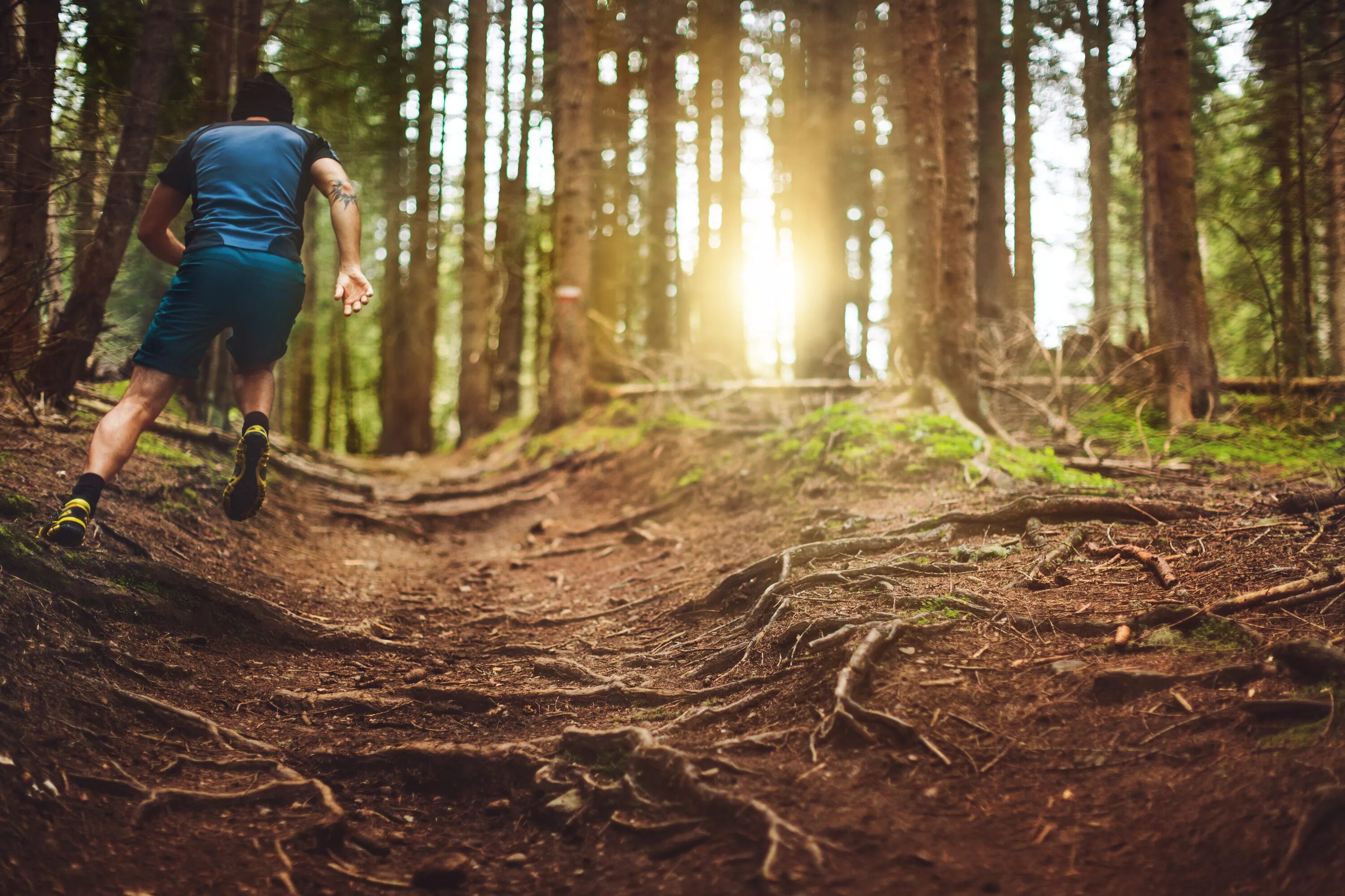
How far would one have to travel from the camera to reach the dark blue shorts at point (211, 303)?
385 centimetres

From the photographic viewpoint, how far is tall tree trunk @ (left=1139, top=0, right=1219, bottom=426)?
8359mm

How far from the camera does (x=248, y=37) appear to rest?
25.0ft

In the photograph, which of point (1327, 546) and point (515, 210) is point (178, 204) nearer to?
point (1327, 546)

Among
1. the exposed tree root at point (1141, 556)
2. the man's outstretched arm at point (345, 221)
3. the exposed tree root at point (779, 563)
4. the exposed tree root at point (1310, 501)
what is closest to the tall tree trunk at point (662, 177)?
the exposed tree root at point (779, 563)

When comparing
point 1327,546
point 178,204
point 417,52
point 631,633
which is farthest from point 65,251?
point 417,52

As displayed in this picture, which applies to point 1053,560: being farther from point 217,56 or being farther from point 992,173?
point 992,173

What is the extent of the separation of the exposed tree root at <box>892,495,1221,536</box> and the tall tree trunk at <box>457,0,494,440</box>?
11.5m

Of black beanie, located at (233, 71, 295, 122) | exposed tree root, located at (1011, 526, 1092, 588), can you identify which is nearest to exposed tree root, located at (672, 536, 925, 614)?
exposed tree root, located at (1011, 526, 1092, 588)

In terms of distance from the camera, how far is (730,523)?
6656 millimetres

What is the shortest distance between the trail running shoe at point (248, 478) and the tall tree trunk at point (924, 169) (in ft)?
18.7

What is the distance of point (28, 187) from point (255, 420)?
222cm

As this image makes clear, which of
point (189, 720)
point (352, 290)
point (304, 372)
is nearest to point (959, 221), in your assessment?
point (352, 290)

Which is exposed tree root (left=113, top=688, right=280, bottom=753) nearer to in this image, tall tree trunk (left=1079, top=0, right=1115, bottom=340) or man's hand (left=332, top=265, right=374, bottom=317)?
man's hand (left=332, top=265, right=374, bottom=317)

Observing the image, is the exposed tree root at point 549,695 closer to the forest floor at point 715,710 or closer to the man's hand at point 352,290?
the forest floor at point 715,710
